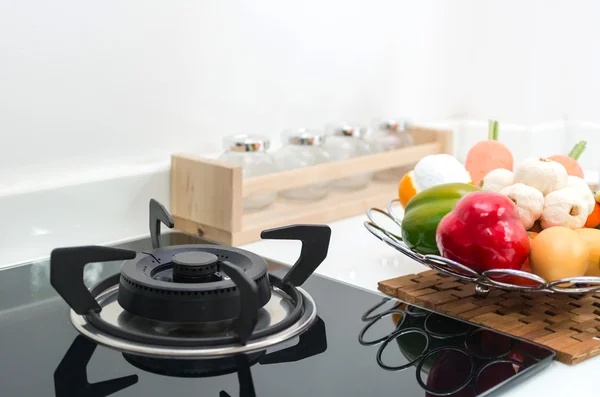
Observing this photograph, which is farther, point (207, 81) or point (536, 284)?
point (207, 81)

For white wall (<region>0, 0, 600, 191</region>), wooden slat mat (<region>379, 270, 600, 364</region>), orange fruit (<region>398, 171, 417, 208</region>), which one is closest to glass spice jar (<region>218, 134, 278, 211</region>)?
white wall (<region>0, 0, 600, 191</region>)

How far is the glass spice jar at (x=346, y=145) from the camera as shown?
1.38 m

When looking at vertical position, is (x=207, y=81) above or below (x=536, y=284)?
above

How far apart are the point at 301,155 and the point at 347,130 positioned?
0.13 m

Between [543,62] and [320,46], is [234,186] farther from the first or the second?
[543,62]

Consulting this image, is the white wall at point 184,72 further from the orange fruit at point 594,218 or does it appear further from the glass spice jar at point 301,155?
the orange fruit at point 594,218

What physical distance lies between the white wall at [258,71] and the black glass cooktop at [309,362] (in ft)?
1.03

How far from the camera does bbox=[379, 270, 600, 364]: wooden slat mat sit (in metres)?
0.80

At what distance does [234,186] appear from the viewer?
1100 mm

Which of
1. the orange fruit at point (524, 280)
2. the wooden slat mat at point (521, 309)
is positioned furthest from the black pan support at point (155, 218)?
the orange fruit at point (524, 280)

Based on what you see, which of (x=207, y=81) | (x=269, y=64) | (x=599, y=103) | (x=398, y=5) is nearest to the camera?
(x=207, y=81)

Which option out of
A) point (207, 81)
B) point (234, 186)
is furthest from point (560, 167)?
point (207, 81)

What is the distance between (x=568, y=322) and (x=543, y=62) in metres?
1.03

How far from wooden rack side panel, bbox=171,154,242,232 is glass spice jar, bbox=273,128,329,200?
0.17 meters
